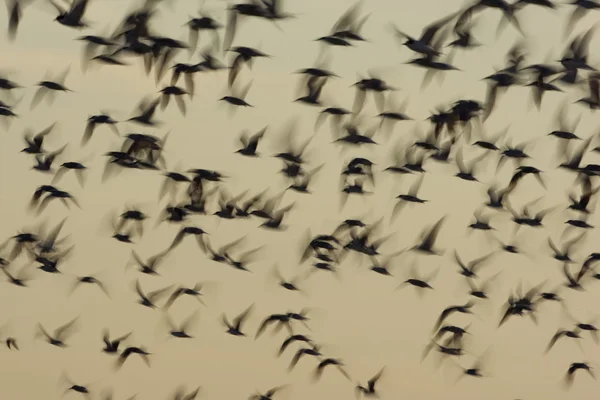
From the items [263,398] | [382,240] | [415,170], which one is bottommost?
[263,398]

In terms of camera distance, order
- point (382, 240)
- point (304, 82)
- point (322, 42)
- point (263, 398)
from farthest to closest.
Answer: point (263, 398) → point (382, 240) → point (304, 82) → point (322, 42)

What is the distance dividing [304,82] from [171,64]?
181cm

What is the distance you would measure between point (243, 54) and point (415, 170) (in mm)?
2597

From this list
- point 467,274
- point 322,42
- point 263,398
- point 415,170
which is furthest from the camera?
point 263,398

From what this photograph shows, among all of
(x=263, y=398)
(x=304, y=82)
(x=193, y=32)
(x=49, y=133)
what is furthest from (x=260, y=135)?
(x=263, y=398)

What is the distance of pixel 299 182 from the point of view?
12.2 meters

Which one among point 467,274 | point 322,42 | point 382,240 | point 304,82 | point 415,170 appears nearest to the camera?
point 322,42

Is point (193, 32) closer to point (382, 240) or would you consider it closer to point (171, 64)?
point (171, 64)

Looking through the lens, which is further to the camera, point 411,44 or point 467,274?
point 467,274

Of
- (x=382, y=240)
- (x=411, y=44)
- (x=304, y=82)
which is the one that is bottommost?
(x=382, y=240)

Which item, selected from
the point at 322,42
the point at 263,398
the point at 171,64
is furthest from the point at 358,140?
the point at 263,398

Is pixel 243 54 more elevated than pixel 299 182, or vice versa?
pixel 243 54

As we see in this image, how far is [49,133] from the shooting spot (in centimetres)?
1216

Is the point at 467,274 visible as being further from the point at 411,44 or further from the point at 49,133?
the point at 49,133
